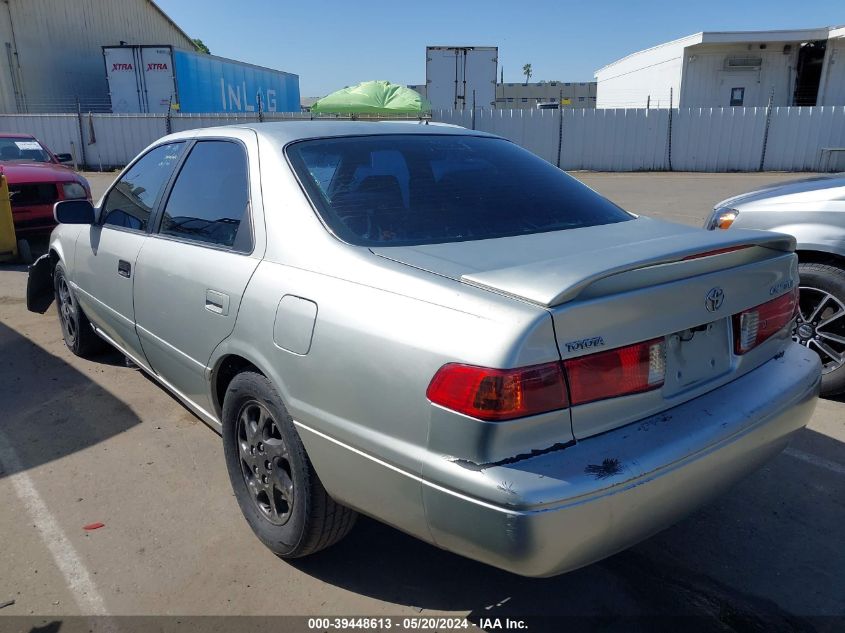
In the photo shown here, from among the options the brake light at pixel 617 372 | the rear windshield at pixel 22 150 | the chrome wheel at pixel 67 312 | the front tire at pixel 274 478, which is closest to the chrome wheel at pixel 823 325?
the brake light at pixel 617 372

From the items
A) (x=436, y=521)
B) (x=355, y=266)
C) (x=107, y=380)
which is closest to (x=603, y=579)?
(x=436, y=521)

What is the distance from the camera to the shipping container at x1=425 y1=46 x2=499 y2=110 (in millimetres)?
23141

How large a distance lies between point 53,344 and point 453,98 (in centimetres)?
2054

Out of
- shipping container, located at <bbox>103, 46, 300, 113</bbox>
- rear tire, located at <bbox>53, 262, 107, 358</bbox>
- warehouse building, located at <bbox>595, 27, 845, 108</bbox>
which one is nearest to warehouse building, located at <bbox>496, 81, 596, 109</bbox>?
warehouse building, located at <bbox>595, 27, 845, 108</bbox>

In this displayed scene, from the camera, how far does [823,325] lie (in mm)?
3936

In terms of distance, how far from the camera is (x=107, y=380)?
4527 mm

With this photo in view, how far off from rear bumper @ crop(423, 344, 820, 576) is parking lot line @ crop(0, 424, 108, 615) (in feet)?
4.86

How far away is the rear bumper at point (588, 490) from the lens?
5.52 ft

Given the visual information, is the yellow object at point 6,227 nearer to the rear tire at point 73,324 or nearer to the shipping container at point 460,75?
the rear tire at point 73,324

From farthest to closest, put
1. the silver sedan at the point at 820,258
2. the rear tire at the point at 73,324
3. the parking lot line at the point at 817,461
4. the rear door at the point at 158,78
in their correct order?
the rear door at the point at 158,78
the rear tire at the point at 73,324
the silver sedan at the point at 820,258
the parking lot line at the point at 817,461

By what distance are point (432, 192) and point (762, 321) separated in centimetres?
137

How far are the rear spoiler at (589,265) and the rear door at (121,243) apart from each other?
7.33ft

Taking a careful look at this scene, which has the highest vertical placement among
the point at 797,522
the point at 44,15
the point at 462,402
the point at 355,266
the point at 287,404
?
the point at 44,15

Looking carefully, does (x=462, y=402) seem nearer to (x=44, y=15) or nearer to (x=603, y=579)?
(x=603, y=579)
